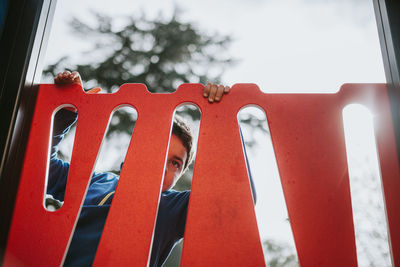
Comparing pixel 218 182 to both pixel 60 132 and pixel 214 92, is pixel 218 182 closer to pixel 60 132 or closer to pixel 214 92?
pixel 214 92

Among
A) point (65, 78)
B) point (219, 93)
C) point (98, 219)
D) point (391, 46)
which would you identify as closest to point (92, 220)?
point (98, 219)

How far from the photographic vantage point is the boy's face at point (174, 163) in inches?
55.4

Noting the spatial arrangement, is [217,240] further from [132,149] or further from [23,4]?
[23,4]

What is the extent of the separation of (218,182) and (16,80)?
69cm

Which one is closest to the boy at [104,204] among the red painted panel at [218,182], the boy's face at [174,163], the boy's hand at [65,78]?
Answer: the boy's face at [174,163]

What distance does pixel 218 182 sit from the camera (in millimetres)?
824

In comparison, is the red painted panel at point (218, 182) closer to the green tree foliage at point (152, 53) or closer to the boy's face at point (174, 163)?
the boy's face at point (174, 163)

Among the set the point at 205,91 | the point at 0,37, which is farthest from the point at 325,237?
the point at 0,37

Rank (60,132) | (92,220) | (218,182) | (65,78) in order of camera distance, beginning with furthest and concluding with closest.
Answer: (92,220) → (60,132) → (65,78) → (218,182)

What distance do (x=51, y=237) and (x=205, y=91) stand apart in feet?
2.03

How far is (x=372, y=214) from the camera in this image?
10.6 ft

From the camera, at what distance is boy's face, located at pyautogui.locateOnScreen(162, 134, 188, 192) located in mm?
1408

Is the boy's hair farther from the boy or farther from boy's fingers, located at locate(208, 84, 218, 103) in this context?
boy's fingers, located at locate(208, 84, 218, 103)

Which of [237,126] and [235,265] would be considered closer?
[235,265]
